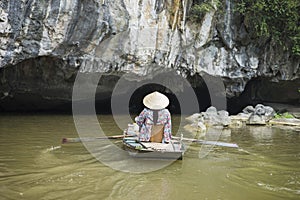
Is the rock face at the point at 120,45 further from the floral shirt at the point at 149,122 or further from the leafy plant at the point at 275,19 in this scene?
the floral shirt at the point at 149,122

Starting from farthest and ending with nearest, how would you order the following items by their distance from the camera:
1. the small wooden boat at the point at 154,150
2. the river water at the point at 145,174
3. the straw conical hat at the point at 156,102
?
the straw conical hat at the point at 156,102
the small wooden boat at the point at 154,150
the river water at the point at 145,174

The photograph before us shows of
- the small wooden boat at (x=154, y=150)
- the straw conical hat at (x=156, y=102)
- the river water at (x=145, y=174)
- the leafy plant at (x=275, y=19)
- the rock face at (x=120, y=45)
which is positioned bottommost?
the river water at (x=145, y=174)

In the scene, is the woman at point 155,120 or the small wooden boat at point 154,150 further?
the woman at point 155,120

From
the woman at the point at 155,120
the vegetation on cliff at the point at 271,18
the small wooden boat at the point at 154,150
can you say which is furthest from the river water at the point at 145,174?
the vegetation on cliff at the point at 271,18

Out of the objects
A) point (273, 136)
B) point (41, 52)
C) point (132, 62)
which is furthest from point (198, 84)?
point (41, 52)

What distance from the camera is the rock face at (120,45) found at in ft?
29.4

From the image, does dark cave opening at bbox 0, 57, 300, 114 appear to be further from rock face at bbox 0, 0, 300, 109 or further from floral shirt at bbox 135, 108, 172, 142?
floral shirt at bbox 135, 108, 172, 142

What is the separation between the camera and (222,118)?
1264 cm

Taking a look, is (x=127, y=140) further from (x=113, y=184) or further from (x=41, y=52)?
(x=41, y=52)

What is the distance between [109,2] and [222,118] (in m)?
5.72

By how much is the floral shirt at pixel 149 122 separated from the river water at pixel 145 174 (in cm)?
67

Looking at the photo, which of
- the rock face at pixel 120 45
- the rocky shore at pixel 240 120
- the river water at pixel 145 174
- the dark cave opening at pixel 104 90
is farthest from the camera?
the rocky shore at pixel 240 120

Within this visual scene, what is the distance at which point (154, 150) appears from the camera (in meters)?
5.93

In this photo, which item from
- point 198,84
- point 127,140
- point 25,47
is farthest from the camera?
point 198,84
